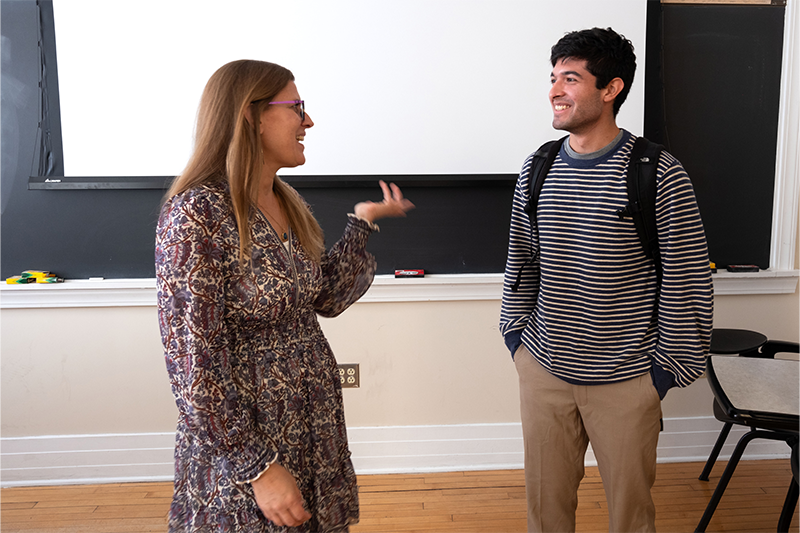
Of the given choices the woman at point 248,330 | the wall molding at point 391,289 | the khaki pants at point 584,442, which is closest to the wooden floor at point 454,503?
the khaki pants at point 584,442

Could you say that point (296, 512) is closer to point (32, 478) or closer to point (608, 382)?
point (608, 382)

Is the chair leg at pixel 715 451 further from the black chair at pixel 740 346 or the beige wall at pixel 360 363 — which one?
the beige wall at pixel 360 363

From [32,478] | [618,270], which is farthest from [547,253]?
[32,478]

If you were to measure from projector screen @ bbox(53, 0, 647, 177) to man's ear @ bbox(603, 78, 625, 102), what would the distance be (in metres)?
1.04

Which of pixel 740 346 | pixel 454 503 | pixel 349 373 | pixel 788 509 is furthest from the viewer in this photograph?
Answer: pixel 349 373

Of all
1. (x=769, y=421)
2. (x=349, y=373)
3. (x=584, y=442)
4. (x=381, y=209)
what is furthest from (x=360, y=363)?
(x=769, y=421)

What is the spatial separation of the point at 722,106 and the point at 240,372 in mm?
2599

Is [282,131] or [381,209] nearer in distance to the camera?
[282,131]

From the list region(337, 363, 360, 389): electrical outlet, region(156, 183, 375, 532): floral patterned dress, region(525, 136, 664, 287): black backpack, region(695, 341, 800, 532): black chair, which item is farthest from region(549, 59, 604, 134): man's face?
region(337, 363, 360, 389): electrical outlet

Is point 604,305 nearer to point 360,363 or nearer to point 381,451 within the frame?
point 360,363

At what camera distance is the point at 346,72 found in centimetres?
262

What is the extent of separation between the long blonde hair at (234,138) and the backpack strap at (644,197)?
0.94 metres

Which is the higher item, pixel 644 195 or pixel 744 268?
pixel 644 195

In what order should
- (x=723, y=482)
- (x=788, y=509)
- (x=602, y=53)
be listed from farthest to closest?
(x=723, y=482)
(x=788, y=509)
(x=602, y=53)
